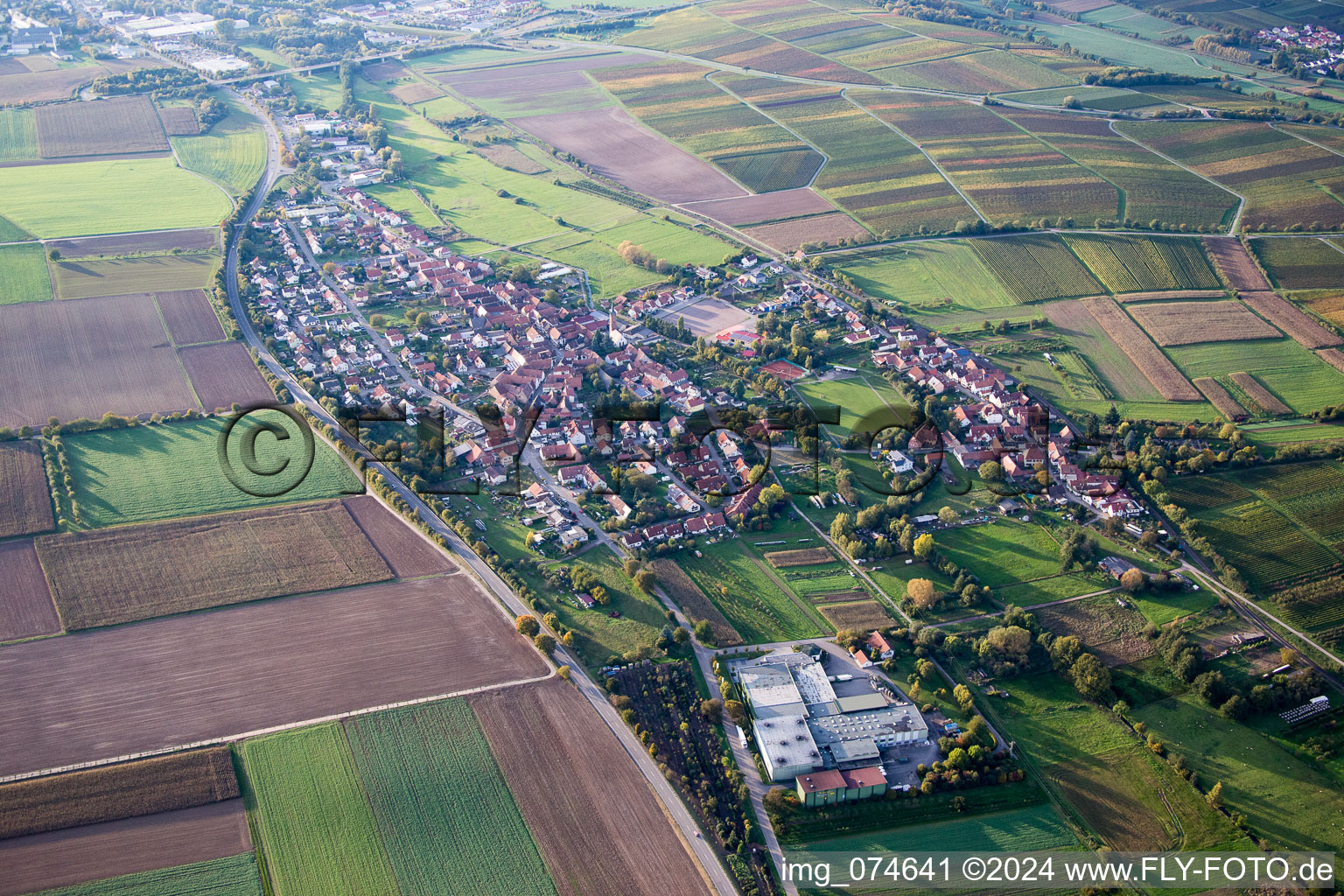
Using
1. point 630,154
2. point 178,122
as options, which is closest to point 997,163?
point 630,154

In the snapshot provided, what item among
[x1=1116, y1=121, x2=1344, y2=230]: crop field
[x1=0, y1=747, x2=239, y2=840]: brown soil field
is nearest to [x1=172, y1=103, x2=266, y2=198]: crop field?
[x1=0, y1=747, x2=239, y2=840]: brown soil field

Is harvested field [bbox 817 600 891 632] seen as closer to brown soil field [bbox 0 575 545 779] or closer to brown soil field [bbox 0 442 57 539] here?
brown soil field [bbox 0 575 545 779]

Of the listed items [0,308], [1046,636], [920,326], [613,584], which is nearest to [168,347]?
[0,308]

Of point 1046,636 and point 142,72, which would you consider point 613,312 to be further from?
point 142,72

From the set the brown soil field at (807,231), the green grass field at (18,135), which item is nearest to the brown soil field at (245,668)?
the brown soil field at (807,231)

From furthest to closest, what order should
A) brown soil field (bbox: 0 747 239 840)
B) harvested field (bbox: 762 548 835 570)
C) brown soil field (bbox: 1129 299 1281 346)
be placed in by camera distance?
1. brown soil field (bbox: 1129 299 1281 346)
2. harvested field (bbox: 762 548 835 570)
3. brown soil field (bbox: 0 747 239 840)

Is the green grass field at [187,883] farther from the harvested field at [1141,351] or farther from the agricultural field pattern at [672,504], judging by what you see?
the harvested field at [1141,351]
